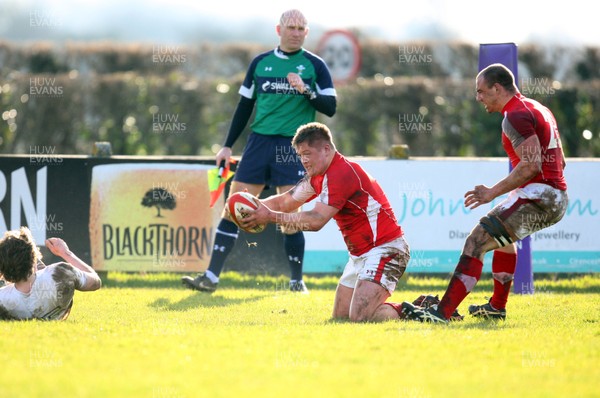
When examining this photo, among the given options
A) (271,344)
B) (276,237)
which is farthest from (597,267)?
(271,344)

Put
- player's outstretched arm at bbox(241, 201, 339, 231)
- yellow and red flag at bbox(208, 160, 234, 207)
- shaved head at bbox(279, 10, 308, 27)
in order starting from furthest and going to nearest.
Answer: yellow and red flag at bbox(208, 160, 234, 207), shaved head at bbox(279, 10, 308, 27), player's outstretched arm at bbox(241, 201, 339, 231)

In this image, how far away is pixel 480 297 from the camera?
10.5m

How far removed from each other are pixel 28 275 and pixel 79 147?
9.38m

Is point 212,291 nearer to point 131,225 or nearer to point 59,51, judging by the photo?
point 131,225

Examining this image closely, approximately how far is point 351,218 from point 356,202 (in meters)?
0.17

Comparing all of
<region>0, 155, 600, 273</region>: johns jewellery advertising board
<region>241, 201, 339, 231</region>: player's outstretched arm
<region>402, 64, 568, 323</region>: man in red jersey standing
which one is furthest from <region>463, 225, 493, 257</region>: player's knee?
<region>0, 155, 600, 273</region>: johns jewellery advertising board

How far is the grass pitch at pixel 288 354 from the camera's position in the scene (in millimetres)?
5297

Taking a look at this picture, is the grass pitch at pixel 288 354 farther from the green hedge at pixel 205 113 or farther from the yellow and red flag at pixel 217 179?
the green hedge at pixel 205 113

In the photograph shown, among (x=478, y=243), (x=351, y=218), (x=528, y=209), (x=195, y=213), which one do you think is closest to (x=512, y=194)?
(x=528, y=209)

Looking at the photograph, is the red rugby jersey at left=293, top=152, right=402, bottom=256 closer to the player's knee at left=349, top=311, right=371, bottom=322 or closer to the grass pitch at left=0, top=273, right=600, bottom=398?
the player's knee at left=349, top=311, right=371, bottom=322

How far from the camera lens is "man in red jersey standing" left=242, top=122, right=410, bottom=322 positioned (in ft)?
26.4

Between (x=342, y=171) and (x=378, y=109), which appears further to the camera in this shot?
(x=378, y=109)

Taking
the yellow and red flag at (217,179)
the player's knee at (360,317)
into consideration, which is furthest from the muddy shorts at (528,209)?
the yellow and red flag at (217,179)

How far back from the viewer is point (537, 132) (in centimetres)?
827
